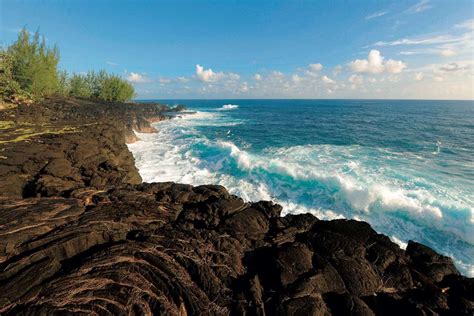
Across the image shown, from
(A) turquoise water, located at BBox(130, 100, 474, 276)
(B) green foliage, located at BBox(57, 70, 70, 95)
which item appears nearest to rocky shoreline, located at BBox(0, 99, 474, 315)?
(A) turquoise water, located at BBox(130, 100, 474, 276)

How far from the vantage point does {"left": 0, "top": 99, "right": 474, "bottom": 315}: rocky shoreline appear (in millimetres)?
5488

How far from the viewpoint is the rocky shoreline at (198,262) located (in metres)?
5.49

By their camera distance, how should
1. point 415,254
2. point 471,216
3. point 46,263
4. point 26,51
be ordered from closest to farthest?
point 46,263, point 415,254, point 471,216, point 26,51

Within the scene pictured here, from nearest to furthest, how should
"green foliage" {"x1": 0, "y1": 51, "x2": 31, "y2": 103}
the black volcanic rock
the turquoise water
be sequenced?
the black volcanic rock → the turquoise water → "green foliage" {"x1": 0, "y1": 51, "x2": 31, "y2": 103}

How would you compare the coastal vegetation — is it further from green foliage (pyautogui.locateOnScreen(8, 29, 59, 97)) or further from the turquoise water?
the turquoise water

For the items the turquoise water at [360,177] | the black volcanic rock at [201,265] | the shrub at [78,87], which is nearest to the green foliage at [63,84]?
the shrub at [78,87]

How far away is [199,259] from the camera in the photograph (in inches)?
262

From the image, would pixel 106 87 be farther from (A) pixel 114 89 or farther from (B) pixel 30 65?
(B) pixel 30 65

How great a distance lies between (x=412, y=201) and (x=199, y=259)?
14587mm

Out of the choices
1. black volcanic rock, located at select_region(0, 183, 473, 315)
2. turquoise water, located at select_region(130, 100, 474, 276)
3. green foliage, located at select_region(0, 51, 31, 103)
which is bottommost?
turquoise water, located at select_region(130, 100, 474, 276)

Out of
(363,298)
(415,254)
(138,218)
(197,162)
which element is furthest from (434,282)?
(197,162)

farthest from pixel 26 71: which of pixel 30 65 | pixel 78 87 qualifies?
pixel 78 87

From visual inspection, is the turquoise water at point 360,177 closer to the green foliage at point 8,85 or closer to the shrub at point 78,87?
the green foliage at point 8,85

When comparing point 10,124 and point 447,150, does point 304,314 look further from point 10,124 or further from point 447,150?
point 447,150
